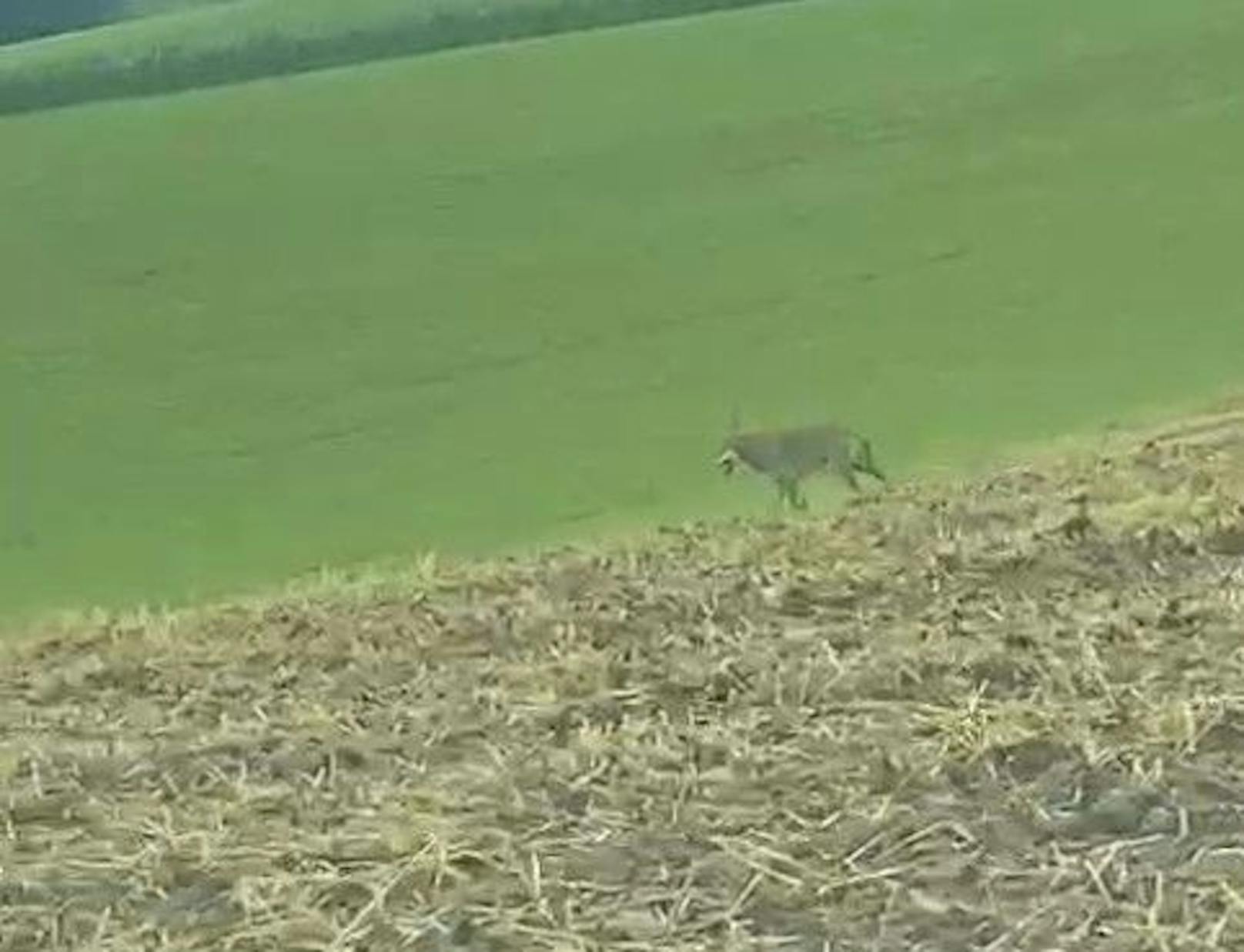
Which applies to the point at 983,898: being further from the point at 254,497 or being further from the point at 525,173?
the point at 525,173

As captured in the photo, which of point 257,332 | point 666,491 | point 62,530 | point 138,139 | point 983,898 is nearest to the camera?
point 983,898

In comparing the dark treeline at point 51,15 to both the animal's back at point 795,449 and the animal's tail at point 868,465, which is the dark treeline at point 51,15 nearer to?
the animal's tail at point 868,465

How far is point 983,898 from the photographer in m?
3.79

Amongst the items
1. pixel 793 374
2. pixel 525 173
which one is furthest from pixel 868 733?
pixel 525 173

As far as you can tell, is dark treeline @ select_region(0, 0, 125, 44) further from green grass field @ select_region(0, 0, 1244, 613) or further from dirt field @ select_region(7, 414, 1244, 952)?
dirt field @ select_region(7, 414, 1244, 952)

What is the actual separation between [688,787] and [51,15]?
5946cm

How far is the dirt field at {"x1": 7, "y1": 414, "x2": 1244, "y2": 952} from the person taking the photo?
382cm

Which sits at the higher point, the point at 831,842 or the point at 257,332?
the point at 831,842

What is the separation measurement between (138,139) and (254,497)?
1614 cm

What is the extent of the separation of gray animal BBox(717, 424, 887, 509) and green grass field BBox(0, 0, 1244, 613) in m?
0.41

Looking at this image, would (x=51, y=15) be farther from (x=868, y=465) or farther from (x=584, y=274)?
(x=868, y=465)

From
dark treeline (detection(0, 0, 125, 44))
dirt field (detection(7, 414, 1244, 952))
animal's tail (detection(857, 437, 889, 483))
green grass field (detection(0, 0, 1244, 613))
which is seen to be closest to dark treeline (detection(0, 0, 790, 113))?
green grass field (detection(0, 0, 1244, 613))

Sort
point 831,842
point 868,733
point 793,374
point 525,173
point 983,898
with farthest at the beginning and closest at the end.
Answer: point 525,173 < point 793,374 < point 868,733 < point 831,842 < point 983,898

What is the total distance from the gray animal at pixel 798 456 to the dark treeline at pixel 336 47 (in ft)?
86.4
